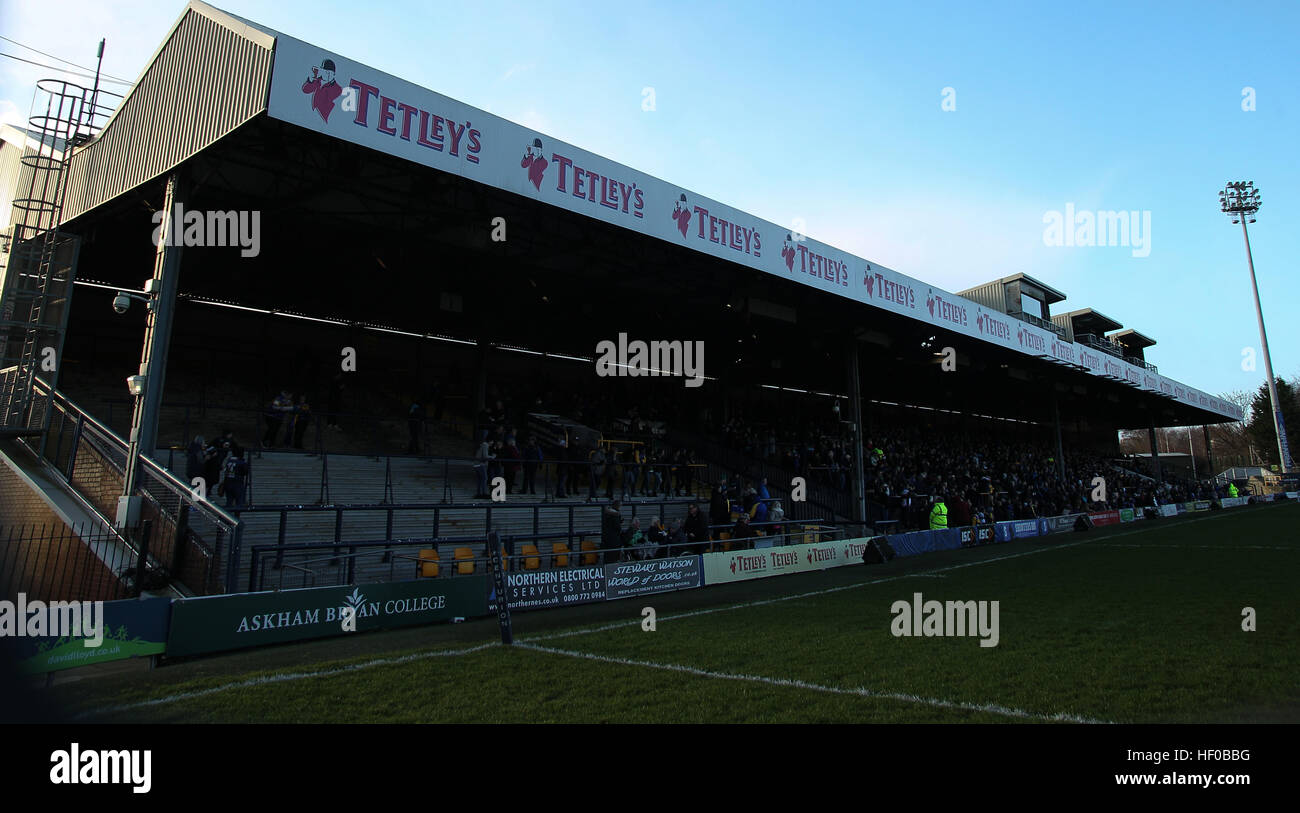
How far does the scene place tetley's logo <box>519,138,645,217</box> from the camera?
14.7 meters

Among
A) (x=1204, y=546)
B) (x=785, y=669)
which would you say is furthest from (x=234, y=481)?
(x=1204, y=546)

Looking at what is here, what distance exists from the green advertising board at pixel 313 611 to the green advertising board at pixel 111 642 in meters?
0.20

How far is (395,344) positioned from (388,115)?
15.5 metres

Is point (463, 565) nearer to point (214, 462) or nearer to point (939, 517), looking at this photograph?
point (214, 462)

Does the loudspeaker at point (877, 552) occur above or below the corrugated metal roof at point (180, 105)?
below

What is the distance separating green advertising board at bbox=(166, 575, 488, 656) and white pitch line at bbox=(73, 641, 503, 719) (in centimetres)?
202

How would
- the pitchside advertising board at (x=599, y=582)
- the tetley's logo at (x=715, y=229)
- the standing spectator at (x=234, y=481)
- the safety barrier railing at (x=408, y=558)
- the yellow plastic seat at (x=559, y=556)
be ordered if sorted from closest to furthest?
the safety barrier railing at (x=408, y=558) < the pitchside advertising board at (x=599, y=582) < the standing spectator at (x=234, y=481) < the yellow plastic seat at (x=559, y=556) < the tetley's logo at (x=715, y=229)

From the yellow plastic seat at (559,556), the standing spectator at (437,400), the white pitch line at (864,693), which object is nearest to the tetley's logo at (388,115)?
the yellow plastic seat at (559,556)

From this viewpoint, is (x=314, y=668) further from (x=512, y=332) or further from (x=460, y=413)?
(x=512, y=332)

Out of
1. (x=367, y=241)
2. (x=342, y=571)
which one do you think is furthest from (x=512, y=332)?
(x=342, y=571)

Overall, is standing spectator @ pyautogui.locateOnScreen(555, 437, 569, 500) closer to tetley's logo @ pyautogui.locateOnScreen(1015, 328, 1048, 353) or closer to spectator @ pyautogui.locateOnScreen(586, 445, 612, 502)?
spectator @ pyautogui.locateOnScreen(586, 445, 612, 502)

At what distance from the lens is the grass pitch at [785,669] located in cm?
551

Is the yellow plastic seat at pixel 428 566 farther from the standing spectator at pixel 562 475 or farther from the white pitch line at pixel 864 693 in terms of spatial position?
the standing spectator at pixel 562 475

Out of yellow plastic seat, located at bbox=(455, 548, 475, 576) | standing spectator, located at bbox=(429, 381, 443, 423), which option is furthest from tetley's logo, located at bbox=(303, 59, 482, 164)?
standing spectator, located at bbox=(429, 381, 443, 423)
